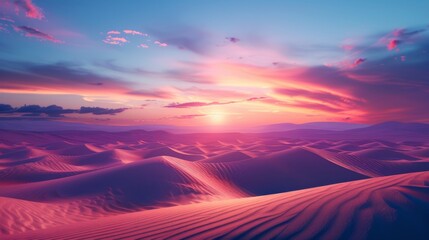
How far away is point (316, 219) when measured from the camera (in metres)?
3.85

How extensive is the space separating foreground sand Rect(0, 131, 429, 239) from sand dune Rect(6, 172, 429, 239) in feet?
0.04

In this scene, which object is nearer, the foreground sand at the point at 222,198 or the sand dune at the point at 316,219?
the sand dune at the point at 316,219

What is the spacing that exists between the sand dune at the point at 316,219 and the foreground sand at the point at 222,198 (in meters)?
0.01

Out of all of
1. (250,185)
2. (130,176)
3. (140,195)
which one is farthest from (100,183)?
(250,185)

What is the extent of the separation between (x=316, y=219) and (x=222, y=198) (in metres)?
8.70

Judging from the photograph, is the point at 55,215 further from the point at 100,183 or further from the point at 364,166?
the point at 364,166

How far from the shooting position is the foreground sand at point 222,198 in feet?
12.4

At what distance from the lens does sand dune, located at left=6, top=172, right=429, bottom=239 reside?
345cm

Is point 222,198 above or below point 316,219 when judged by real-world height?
below

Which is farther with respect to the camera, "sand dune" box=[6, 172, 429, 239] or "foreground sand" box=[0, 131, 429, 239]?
"foreground sand" box=[0, 131, 429, 239]

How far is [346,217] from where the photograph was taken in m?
3.78

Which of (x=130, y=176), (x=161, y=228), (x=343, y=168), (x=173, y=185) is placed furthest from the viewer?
(x=343, y=168)

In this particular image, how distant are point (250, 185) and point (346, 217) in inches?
471

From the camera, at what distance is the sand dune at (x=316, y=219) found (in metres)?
3.45
